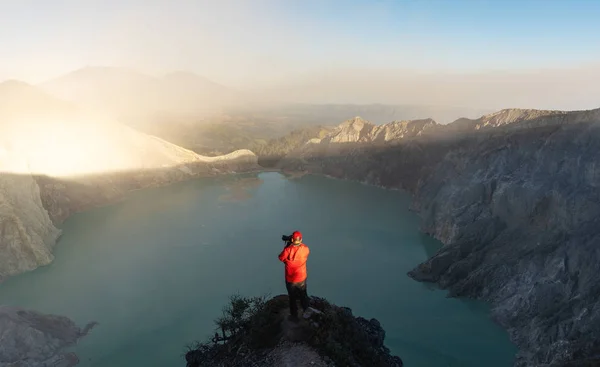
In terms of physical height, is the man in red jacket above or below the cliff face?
above

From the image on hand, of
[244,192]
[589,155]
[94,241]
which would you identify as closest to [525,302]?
[589,155]

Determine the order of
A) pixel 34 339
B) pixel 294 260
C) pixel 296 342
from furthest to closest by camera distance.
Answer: pixel 34 339, pixel 294 260, pixel 296 342

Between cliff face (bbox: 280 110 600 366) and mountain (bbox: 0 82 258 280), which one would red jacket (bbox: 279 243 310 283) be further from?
mountain (bbox: 0 82 258 280)

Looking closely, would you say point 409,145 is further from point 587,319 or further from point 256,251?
point 587,319

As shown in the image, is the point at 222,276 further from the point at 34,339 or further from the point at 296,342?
the point at 296,342

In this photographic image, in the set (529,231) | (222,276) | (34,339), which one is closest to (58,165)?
(222,276)

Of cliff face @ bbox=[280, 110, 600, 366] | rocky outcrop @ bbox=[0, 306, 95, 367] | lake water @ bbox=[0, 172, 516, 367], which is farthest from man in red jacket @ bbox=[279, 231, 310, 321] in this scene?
rocky outcrop @ bbox=[0, 306, 95, 367]
